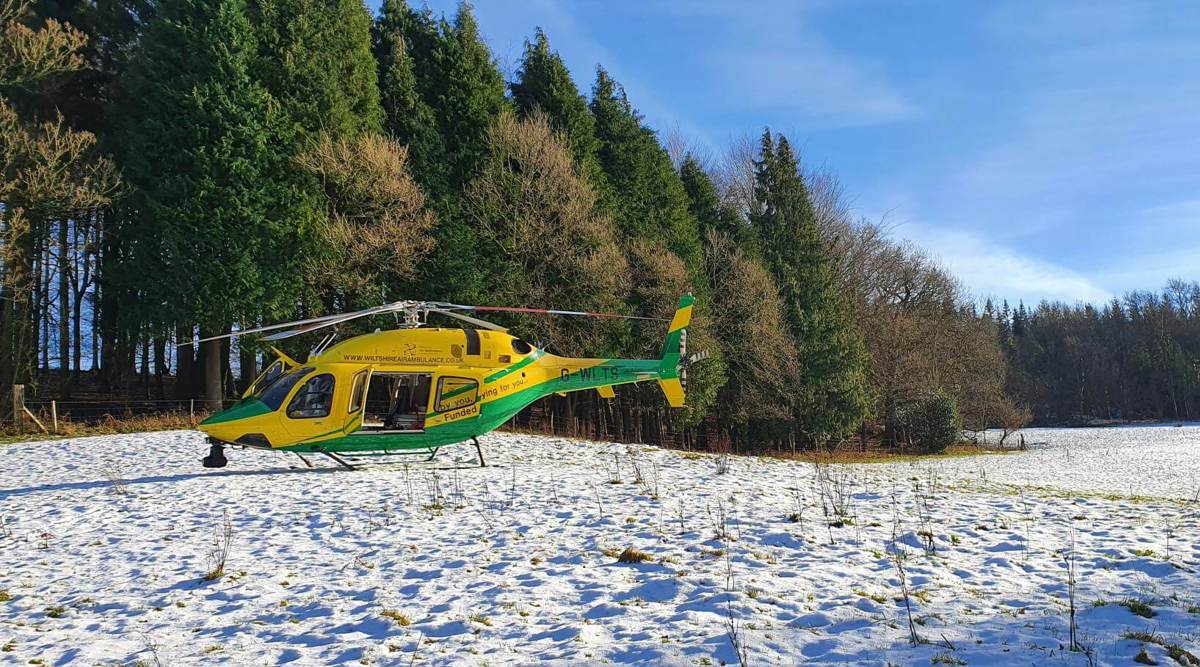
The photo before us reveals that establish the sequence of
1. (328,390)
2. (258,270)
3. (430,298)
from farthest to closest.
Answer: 1. (430,298)
2. (258,270)
3. (328,390)

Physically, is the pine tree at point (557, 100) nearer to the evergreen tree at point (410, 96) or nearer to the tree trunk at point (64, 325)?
the evergreen tree at point (410, 96)

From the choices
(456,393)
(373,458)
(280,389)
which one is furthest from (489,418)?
(280,389)

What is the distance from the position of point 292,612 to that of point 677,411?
24433 mm


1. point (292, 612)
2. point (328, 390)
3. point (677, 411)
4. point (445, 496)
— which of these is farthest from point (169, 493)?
point (677, 411)

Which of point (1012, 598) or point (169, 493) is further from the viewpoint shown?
point (169, 493)

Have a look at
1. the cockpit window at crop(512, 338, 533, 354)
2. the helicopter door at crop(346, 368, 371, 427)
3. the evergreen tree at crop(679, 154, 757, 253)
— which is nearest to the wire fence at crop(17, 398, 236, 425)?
the helicopter door at crop(346, 368, 371, 427)

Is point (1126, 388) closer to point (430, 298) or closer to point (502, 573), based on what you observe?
point (430, 298)

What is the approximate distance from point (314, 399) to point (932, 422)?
32.9m

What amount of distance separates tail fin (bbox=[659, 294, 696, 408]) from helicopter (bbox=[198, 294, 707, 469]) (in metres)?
1.26

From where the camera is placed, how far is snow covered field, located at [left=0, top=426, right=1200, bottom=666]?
18.1 ft

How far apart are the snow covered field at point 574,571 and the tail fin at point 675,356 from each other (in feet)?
11.1

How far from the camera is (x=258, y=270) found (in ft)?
75.5

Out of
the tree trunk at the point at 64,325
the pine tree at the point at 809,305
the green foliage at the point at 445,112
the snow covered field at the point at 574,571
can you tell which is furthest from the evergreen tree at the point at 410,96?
the snow covered field at the point at 574,571

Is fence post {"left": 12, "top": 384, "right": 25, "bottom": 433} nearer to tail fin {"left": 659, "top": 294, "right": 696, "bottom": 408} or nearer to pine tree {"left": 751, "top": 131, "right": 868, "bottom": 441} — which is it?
tail fin {"left": 659, "top": 294, "right": 696, "bottom": 408}
